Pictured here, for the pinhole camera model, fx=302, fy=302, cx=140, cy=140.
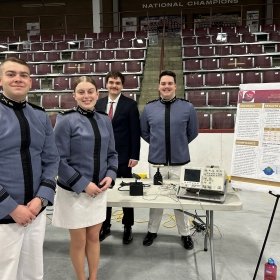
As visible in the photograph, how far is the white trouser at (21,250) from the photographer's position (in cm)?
130

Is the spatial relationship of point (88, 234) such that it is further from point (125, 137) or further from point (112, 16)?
point (112, 16)

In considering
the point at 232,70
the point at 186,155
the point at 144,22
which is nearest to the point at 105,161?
the point at 186,155

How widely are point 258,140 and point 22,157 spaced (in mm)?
1333

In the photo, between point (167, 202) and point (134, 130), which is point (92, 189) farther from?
point (134, 130)

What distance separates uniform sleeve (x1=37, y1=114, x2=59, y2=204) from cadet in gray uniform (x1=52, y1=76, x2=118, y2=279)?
146 millimetres

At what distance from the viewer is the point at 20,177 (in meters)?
1.30

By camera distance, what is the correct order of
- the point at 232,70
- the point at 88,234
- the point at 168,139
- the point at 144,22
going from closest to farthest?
1. the point at 88,234
2. the point at 168,139
3. the point at 232,70
4. the point at 144,22

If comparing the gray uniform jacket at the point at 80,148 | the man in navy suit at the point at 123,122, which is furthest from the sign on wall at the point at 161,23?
the gray uniform jacket at the point at 80,148

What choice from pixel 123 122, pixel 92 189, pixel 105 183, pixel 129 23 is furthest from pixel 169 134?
pixel 129 23

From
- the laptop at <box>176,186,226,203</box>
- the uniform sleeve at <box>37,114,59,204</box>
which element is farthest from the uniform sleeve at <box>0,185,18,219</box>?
the laptop at <box>176,186,226,203</box>

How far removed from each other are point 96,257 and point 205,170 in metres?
0.87

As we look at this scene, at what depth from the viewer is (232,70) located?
6.61 metres

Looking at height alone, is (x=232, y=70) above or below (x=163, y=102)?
above

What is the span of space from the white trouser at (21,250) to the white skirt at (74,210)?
0.22 meters
